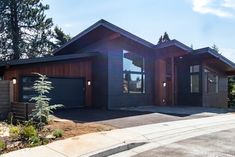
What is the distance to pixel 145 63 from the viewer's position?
21156 millimetres

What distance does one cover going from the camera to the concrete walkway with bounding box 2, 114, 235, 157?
7.37 m

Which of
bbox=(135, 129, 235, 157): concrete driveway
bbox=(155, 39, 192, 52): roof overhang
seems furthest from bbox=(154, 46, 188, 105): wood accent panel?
bbox=(135, 129, 235, 157): concrete driveway

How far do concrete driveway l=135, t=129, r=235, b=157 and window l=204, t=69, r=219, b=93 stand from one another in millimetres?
13214

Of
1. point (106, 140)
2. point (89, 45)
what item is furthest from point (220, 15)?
point (106, 140)

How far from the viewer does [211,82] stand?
23250 millimetres

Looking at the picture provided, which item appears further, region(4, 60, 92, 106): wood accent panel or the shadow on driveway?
region(4, 60, 92, 106): wood accent panel

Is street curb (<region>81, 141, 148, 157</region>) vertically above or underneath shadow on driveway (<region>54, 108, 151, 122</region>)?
underneath

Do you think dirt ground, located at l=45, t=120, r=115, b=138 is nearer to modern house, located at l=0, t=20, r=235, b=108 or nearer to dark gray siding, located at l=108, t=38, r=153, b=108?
modern house, located at l=0, t=20, r=235, b=108

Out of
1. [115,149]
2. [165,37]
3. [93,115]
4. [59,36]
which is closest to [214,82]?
[93,115]

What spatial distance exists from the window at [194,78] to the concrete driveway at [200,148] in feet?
41.2

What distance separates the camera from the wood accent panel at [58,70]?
17.2 metres

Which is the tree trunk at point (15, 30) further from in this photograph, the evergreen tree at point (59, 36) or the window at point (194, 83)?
the window at point (194, 83)

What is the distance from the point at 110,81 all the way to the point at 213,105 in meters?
8.82

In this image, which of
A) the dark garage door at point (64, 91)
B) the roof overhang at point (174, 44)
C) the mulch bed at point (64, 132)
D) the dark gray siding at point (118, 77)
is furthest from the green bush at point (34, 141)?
the roof overhang at point (174, 44)
